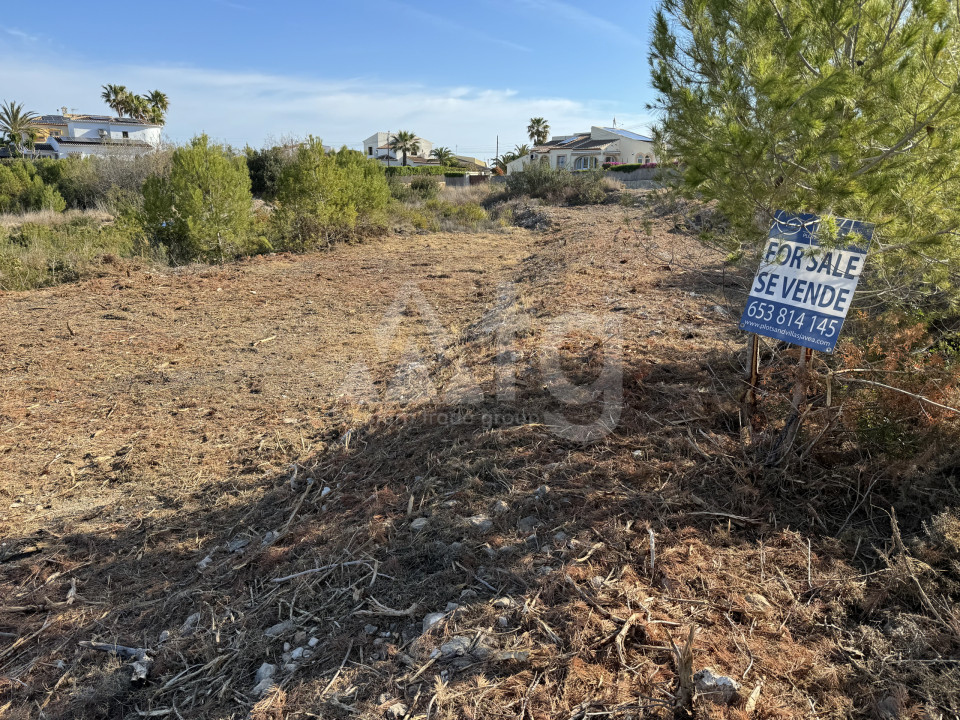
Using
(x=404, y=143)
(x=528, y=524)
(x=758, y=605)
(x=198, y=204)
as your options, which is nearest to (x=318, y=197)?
(x=198, y=204)

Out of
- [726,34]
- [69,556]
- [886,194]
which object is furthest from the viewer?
[69,556]

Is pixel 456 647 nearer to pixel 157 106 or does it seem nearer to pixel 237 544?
pixel 237 544

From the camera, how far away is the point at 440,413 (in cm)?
441

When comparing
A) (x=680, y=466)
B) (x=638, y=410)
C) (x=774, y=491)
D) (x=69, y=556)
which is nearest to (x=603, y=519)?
(x=680, y=466)

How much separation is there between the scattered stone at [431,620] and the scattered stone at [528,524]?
2.03 ft

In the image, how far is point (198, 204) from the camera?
11.8 metres

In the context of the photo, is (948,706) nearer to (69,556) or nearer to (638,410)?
(638,410)

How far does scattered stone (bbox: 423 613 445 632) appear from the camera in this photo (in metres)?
2.14

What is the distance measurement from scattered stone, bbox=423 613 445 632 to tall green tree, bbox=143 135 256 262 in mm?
11858

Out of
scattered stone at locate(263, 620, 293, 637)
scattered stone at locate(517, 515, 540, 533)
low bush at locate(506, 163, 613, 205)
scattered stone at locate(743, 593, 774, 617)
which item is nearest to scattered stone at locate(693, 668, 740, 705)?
scattered stone at locate(743, 593, 774, 617)

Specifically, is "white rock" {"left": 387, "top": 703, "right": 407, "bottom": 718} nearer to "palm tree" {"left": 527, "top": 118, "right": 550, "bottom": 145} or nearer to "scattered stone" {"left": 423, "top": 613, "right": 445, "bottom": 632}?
"scattered stone" {"left": 423, "top": 613, "right": 445, "bottom": 632}

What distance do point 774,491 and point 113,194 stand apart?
85.9 ft

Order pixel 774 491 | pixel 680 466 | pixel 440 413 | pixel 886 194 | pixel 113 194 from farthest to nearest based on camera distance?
pixel 113 194
pixel 440 413
pixel 680 466
pixel 774 491
pixel 886 194

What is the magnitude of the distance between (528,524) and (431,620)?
27.9 inches
